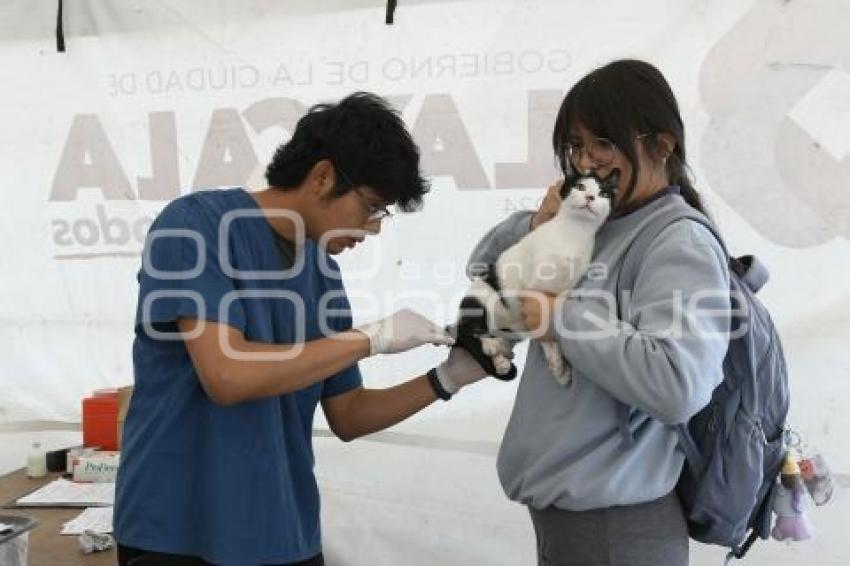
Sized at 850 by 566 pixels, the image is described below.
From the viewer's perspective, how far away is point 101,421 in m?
1.81

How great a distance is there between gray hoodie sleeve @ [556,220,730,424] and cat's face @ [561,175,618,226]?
0.09 m

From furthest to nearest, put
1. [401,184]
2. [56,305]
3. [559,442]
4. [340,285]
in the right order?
[56,305] < [340,285] < [401,184] < [559,442]

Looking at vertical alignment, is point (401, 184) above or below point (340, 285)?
above

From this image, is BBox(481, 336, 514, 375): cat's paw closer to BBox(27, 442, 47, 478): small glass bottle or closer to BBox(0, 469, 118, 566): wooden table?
BBox(0, 469, 118, 566): wooden table

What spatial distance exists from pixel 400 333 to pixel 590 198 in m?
0.33

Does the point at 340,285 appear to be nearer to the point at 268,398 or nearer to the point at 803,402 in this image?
the point at 268,398

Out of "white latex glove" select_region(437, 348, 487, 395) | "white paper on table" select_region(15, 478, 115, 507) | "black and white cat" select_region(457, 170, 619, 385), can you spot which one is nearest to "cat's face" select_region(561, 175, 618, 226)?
"black and white cat" select_region(457, 170, 619, 385)

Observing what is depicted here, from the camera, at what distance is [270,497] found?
97 cm

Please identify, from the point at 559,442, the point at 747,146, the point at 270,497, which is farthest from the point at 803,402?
the point at 270,497

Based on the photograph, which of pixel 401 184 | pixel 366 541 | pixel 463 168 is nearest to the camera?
pixel 401 184

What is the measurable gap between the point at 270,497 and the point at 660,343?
54 centimetres

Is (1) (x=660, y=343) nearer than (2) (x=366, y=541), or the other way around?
(1) (x=660, y=343)

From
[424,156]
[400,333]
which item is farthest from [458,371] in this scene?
[424,156]

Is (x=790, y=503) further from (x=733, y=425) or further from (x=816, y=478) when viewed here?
(x=733, y=425)
